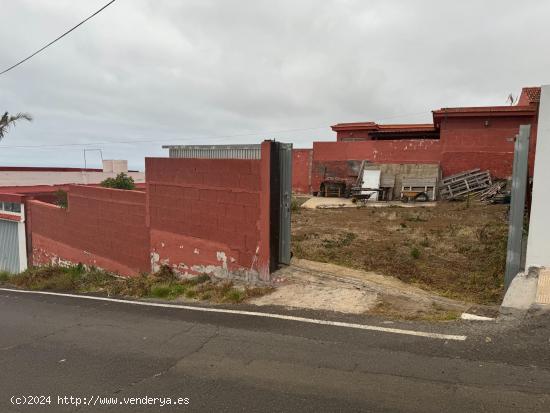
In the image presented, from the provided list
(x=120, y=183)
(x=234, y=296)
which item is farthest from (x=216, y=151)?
(x=120, y=183)

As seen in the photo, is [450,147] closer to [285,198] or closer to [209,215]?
[285,198]

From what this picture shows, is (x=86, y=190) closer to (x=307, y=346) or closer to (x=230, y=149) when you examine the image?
(x=230, y=149)

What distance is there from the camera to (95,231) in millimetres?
13148

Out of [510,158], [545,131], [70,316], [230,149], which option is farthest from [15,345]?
[510,158]

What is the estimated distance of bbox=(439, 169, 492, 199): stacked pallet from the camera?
71.7 feet

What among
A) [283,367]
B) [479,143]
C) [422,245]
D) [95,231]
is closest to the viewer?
[283,367]

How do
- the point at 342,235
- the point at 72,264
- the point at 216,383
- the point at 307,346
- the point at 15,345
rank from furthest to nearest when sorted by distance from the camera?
1. the point at 72,264
2. the point at 342,235
3. the point at 15,345
4. the point at 307,346
5. the point at 216,383

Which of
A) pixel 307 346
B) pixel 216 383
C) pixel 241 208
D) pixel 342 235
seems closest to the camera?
pixel 216 383

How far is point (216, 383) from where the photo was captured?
395cm

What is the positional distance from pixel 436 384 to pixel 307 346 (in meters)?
1.47

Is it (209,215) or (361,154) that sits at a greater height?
(361,154)

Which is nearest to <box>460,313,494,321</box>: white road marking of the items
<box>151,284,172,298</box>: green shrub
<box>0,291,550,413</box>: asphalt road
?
<box>0,291,550,413</box>: asphalt road

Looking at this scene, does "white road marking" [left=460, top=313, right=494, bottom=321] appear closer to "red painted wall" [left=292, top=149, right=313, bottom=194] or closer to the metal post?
the metal post

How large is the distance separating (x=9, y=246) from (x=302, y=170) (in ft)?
56.7
